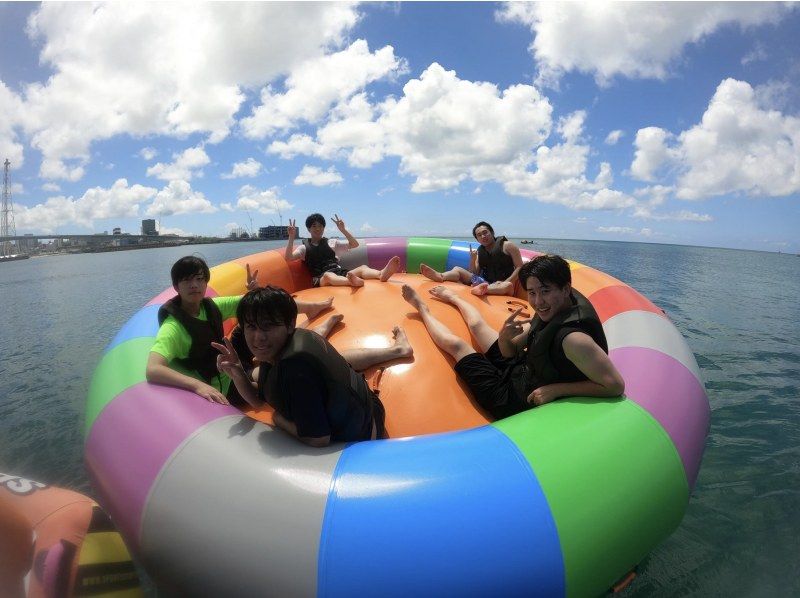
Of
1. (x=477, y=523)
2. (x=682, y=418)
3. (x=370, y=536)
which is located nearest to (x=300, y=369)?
(x=370, y=536)

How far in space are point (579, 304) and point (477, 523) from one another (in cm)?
124

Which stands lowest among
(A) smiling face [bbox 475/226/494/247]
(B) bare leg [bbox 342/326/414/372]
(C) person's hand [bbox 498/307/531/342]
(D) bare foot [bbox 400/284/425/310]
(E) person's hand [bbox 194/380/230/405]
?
(E) person's hand [bbox 194/380/230/405]

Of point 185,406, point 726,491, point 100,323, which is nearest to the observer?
point 185,406

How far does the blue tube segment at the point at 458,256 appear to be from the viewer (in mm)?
5594

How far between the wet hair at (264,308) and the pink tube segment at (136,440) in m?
0.64

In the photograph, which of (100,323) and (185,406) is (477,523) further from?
(100,323)

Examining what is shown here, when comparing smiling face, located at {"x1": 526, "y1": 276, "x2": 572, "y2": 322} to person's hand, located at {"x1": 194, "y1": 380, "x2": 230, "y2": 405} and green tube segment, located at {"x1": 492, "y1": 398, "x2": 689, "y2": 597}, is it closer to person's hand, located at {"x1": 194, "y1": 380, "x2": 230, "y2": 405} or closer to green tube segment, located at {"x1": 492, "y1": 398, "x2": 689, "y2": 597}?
green tube segment, located at {"x1": 492, "y1": 398, "x2": 689, "y2": 597}

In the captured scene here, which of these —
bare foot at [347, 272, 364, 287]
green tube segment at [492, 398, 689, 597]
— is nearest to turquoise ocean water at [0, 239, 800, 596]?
green tube segment at [492, 398, 689, 597]

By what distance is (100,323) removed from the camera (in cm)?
875

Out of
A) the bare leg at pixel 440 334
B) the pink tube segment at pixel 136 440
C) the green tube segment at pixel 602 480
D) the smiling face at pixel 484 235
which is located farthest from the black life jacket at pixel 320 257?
the green tube segment at pixel 602 480

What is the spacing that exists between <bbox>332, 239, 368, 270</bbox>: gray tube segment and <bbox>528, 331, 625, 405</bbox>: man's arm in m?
4.14

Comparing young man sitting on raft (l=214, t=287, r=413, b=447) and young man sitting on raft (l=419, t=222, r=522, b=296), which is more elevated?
young man sitting on raft (l=419, t=222, r=522, b=296)

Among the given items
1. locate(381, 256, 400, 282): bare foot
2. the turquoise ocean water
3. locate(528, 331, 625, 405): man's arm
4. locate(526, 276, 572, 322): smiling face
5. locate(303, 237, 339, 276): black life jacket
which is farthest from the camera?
locate(303, 237, 339, 276): black life jacket

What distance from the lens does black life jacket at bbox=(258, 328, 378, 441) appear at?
1694 millimetres
